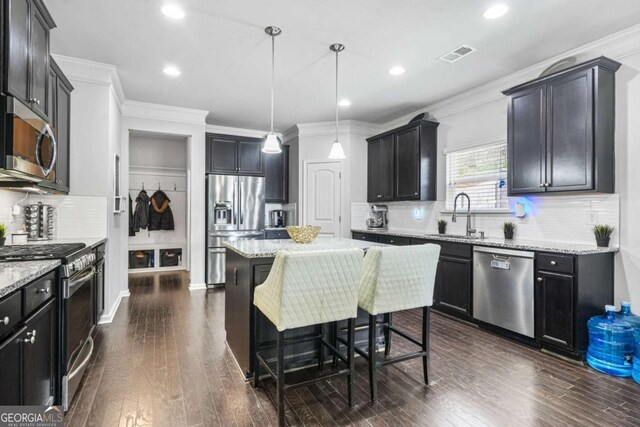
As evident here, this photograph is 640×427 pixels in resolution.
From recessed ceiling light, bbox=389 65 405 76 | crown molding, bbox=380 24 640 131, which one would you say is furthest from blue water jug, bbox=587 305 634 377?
recessed ceiling light, bbox=389 65 405 76

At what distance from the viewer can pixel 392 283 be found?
7.32ft

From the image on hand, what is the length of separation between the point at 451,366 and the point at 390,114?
13.2ft

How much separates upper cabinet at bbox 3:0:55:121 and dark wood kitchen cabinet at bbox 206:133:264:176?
125 inches

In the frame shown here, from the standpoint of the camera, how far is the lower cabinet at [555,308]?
9.10ft

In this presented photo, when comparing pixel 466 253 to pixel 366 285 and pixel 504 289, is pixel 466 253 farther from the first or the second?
pixel 366 285

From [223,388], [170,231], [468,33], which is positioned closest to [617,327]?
[468,33]

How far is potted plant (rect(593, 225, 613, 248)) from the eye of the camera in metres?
3.00

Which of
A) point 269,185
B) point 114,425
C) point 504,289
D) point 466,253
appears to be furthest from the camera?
point 269,185

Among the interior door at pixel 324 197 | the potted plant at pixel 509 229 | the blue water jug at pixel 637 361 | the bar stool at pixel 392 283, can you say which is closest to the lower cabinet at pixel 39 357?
the bar stool at pixel 392 283

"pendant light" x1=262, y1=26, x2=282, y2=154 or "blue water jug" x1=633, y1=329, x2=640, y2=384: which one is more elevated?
"pendant light" x1=262, y1=26, x2=282, y2=154

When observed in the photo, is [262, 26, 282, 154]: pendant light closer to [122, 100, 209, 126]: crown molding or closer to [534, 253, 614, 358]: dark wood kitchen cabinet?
[122, 100, 209, 126]: crown molding

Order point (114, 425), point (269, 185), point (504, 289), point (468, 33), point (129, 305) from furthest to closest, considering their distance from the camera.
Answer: point (269, 185) < point (129, 305) < point (504, 289) < point (468, 33) < point (114, 425)

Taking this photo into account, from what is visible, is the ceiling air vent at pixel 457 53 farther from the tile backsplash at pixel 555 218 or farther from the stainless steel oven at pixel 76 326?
the stainless steel oven at pixel 76 326

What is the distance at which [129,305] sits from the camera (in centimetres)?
432
